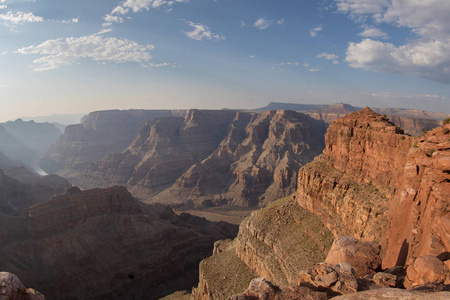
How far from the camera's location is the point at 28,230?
56406mm

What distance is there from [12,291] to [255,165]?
128 m

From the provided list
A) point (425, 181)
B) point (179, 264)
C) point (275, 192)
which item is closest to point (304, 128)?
point (275, 192)

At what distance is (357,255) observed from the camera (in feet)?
56.4

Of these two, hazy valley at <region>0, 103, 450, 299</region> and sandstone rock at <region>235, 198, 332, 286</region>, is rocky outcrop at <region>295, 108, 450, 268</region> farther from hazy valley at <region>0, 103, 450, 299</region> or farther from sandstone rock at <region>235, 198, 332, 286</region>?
sandstone rock at <region>235, 198, 332, 286</region>

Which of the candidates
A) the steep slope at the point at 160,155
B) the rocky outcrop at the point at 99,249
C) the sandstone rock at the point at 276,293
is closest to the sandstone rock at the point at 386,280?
the sandstone rock at the point at 276,293

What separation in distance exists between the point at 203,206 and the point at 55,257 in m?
67.6

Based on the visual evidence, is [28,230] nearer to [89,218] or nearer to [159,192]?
[89,218]

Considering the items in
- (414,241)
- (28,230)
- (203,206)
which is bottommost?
(203,206)

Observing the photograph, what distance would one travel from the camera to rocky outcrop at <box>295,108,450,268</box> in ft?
56.9

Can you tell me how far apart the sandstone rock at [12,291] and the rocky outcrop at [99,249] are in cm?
4759

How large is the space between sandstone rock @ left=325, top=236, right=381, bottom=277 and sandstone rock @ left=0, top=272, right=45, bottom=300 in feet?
55.3

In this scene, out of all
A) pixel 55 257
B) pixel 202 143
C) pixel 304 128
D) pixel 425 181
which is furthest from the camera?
pixel 202 143

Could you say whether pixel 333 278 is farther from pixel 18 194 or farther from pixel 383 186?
pixel 18 194

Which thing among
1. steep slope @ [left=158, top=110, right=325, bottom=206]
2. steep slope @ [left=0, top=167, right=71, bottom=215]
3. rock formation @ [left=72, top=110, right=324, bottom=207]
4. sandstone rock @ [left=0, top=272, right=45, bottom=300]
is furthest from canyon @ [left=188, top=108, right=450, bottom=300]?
rock formation @ [left=72, top=110, right=324, bottom=207]
